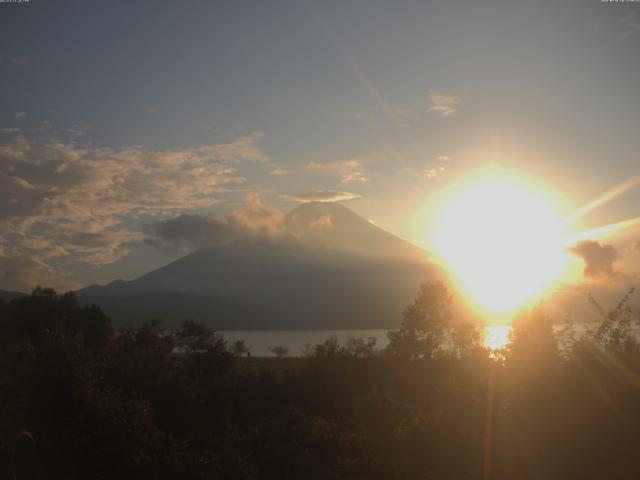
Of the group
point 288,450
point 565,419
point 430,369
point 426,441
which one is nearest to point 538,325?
point 565,419

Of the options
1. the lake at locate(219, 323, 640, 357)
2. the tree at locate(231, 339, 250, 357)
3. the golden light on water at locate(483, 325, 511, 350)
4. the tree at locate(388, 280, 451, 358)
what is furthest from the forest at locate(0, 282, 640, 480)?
the tree at locate(388, 280, 451, 358)

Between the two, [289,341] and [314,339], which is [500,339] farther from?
[314,339]

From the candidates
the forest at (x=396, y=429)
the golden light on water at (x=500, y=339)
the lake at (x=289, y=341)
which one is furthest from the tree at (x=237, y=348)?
the forest at (x=396, y=429)

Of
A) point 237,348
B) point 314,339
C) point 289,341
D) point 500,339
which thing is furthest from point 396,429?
point 314,339

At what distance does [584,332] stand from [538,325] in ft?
3.77

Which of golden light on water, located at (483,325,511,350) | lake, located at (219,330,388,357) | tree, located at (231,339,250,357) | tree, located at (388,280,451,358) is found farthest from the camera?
lake, located at (219,330,388,357)

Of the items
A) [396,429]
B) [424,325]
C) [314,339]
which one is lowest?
[314,339]

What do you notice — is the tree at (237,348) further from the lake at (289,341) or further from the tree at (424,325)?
the lake at (289,341)

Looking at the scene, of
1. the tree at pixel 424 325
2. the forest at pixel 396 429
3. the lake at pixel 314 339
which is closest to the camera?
the forest at pixel 396 429

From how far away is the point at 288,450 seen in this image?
12.0m

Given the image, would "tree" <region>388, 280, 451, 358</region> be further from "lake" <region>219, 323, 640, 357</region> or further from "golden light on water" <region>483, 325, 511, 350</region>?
"golden light on water" <region>483, 325, 511, 350</region>

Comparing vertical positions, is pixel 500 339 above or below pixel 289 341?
above

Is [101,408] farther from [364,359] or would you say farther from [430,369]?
[430,369]

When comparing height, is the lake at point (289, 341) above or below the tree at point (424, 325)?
below
